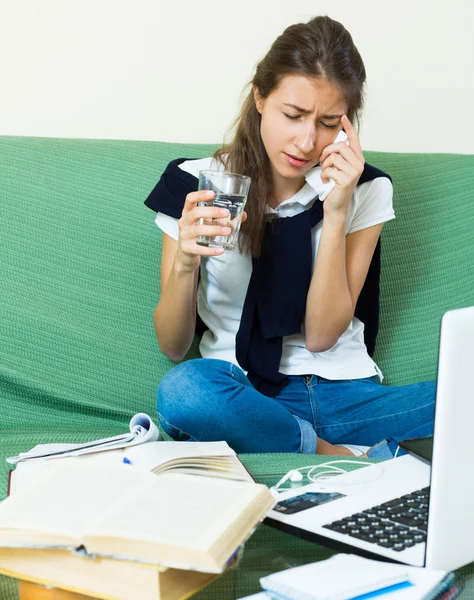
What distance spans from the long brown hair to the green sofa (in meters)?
0.22

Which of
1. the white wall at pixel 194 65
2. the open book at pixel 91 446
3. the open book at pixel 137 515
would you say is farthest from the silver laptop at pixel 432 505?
the white wall at pixel 194 65

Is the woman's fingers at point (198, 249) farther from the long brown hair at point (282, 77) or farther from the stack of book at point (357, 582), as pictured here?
the stack of book at point (357, 582)

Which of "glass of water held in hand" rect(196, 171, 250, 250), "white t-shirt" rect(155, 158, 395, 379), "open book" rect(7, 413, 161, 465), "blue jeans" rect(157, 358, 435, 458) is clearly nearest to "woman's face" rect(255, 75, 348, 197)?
"white t-shirt" rect(155, 158, 395, 379)

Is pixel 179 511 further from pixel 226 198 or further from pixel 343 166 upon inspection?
pixel 343 166

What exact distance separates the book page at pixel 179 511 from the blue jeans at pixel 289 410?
22.0 inches

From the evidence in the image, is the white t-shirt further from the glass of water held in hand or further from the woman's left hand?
the glass of water held in hand

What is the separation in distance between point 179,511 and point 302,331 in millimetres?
1005

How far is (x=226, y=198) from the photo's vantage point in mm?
1380

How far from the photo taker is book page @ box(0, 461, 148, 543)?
79 centimetres

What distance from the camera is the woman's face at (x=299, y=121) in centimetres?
159

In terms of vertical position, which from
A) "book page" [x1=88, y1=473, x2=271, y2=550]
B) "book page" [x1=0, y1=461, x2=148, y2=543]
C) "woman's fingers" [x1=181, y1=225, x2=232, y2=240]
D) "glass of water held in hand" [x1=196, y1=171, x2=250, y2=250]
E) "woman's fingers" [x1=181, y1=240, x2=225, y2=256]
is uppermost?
"glass of water held in hand" [x1=196, y1=171, x2=250, y2=250]

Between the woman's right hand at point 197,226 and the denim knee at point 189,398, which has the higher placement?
the woman's right hand at point 197,226

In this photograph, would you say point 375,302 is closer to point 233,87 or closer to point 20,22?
point 233,87

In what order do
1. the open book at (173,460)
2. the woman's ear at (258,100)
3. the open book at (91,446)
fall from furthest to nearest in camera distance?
the woman's ear at (258,100)
the open book at (91,446)
the open book at (173,460)
